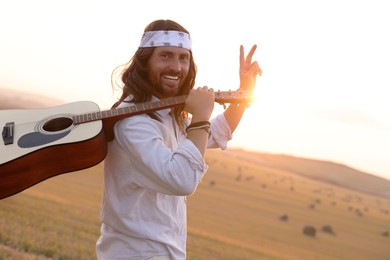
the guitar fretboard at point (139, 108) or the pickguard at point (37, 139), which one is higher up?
the guitar fretboard at point (139, 108)

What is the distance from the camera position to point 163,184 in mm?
2592

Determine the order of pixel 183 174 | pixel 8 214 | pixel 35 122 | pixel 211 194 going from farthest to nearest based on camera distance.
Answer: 1. pixel 211 194
2. pixel 8 214
3. pixel 35 122
4. pixel 183 174

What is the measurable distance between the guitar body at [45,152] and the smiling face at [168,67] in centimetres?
38

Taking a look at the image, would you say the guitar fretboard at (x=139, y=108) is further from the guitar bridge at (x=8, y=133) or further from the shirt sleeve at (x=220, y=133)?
the shirt sleeve at (x=220, y=133)

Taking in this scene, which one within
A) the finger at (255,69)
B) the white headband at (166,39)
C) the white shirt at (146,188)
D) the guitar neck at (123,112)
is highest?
the white headband at (166,39)

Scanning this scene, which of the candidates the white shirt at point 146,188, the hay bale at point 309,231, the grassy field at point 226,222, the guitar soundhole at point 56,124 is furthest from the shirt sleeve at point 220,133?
the hay bale at point 309,231

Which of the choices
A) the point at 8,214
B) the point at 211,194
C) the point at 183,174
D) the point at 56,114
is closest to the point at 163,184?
the point at 183,174

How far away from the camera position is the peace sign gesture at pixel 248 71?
3488mm

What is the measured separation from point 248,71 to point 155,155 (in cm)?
118

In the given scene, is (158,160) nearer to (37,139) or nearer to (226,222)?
(37,139)

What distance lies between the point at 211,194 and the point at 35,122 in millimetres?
31239

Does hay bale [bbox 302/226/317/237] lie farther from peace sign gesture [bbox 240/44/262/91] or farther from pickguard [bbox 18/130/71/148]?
pickguard [bbox 18/130/71/148]

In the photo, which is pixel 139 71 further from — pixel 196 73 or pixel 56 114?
pixel 56 114

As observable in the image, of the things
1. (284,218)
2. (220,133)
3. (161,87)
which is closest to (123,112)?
(161,87)
